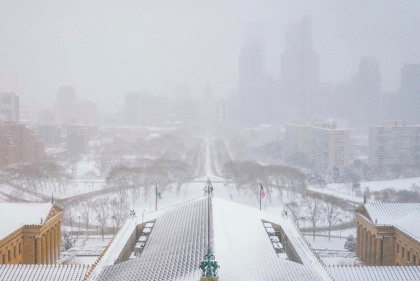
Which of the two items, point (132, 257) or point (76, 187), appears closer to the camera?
point (132, 257)

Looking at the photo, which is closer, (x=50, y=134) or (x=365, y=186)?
(x=365, y=186)

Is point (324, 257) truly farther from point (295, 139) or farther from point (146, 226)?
point (295, 139)

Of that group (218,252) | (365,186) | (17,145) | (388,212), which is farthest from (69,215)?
(365,186)

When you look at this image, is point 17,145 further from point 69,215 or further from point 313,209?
point 313,209

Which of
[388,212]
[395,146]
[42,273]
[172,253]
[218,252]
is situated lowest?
[42,273]

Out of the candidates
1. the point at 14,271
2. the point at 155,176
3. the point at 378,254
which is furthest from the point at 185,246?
the point at 155,176

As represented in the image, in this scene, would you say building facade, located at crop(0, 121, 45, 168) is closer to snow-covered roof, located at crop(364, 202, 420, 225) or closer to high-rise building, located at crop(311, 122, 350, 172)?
high-rise building, located at crop(311, 122, 350, 172)

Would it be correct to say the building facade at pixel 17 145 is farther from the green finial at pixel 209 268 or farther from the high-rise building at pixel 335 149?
the green finial at pixel 209 268

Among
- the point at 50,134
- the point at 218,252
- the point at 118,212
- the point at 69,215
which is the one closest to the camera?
the point at 218,252
